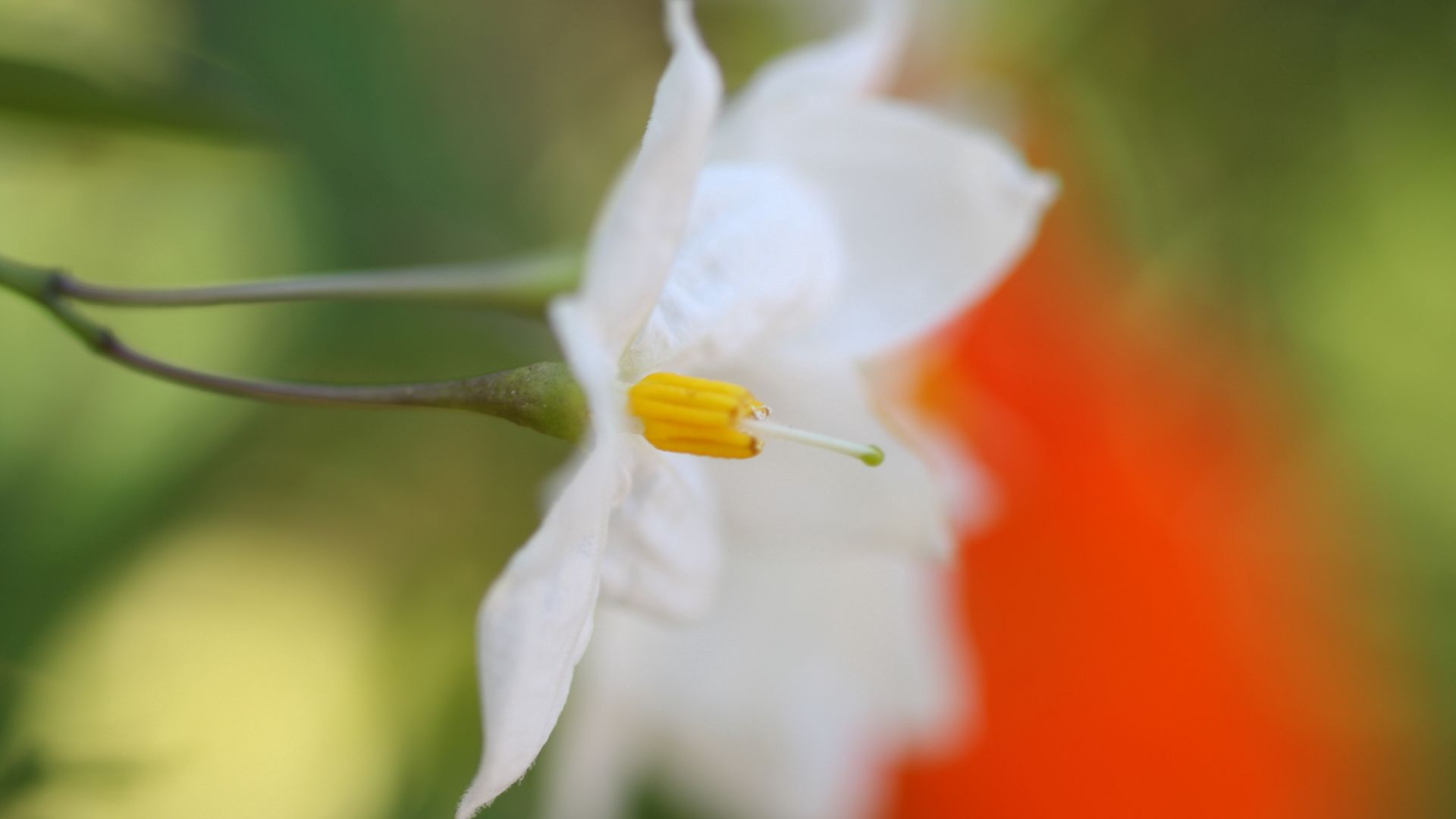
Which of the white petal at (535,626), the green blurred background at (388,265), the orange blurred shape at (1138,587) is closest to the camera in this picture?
the white petal at (535,626)

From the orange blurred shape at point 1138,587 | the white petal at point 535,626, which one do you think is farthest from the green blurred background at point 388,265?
the white petal at point 535,626

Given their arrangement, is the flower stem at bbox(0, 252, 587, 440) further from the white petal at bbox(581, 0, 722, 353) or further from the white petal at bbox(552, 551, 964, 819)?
the white petal at bbox(552, 551, 964, 819)

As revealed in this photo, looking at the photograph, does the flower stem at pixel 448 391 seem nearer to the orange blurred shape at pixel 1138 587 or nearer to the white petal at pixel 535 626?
the white petal at pixel 535 626

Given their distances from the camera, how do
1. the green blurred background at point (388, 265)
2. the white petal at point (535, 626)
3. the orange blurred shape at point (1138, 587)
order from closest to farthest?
the white petal at point (535, 626), the green blurred background at point (388, 265), the orange blurred shape at point (1138, 587)

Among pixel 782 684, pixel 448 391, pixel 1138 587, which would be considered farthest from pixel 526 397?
pixel 1138 587

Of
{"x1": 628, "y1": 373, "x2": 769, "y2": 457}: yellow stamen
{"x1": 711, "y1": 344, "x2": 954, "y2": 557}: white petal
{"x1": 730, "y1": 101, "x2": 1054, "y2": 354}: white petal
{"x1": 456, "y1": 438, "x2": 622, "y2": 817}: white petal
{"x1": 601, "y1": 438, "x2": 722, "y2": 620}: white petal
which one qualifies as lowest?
{"x1": 456, "y1": 438, "x2": 622, "y2": 817}: white petal

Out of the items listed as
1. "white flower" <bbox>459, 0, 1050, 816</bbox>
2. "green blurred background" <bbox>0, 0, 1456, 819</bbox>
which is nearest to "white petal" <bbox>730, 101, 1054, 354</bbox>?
"white flower" <bbox>459, 0, 1050, 816</bbox>
